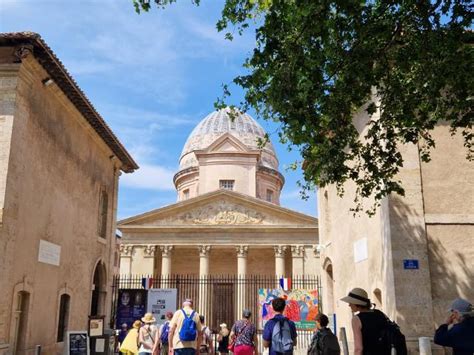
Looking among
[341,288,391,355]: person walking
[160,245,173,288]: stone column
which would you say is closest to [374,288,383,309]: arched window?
[341,288,391,355]: person walking

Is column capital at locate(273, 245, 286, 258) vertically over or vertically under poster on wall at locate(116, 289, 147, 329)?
over

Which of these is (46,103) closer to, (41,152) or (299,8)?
(41,152)

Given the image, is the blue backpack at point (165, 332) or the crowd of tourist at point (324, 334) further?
the blue backpack at point (165, 332)

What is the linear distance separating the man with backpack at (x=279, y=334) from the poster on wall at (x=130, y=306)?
11068 millimetres

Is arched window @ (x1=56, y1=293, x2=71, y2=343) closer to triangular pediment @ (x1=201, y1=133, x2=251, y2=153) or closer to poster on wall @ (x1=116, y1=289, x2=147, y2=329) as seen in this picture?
poster on wall @ (x1=116, y1=289, x2=147, y2=329)

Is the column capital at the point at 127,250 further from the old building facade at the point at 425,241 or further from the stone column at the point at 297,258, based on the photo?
the old building facade at the point at 425,241

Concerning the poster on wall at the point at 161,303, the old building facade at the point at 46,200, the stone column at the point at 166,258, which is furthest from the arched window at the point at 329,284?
the stone column at the point at 166,258

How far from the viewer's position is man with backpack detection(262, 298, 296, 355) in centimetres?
627

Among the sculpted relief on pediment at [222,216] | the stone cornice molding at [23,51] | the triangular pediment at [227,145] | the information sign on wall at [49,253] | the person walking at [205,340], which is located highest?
the triangular pediment at [227,145]

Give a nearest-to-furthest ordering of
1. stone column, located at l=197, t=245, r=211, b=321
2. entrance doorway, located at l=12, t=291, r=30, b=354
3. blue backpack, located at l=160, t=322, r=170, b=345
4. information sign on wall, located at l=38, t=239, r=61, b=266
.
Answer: entrance doorway, located at l=12, t=291, r=30, b=354, blue backpack, located at l=160, t=322, r=170, b=345, information sign on wall, located at l=38, t=239, r=61, b=266, stone column, located at l=197, t=245, r=211, b=321

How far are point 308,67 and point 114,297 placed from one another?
14772 mm

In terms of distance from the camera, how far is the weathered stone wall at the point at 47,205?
35.4 feet

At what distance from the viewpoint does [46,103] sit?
498 inches

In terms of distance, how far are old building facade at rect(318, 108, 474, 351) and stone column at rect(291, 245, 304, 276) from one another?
19.2m
